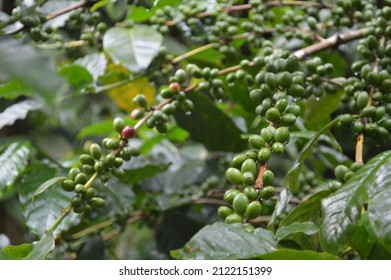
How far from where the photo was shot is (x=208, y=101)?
4.08 ft

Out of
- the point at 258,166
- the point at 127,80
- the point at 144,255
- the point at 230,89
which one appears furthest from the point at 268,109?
the point at 144,255

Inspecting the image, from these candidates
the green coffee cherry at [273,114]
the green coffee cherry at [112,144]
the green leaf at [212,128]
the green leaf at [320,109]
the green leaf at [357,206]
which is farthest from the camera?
the green leaf at [212,128]

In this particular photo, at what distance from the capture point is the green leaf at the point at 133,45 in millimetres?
1018

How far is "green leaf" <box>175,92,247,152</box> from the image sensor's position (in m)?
1.27

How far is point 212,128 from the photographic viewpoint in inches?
51.1

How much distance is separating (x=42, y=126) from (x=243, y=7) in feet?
5.68

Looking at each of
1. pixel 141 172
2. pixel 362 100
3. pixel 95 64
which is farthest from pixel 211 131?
pixel 362 100

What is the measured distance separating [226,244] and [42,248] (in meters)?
0.22

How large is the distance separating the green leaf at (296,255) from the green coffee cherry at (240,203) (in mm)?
88

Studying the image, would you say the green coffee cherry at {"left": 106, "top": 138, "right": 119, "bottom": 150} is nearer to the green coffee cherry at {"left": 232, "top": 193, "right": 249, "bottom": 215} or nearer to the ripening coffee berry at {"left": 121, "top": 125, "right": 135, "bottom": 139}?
the ripening coffee berry at {"left": 121, "top": 125, "right": 135, "bottom": 139}

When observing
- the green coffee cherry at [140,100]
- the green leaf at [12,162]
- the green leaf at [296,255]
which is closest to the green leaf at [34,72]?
the green leaf at [296,255]

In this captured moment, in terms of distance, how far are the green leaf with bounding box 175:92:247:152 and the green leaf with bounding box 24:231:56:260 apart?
602 mm

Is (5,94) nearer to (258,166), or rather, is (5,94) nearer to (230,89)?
(230,89)

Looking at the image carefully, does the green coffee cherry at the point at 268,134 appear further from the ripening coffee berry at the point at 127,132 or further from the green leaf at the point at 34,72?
the green leaf at the point at 34,72
